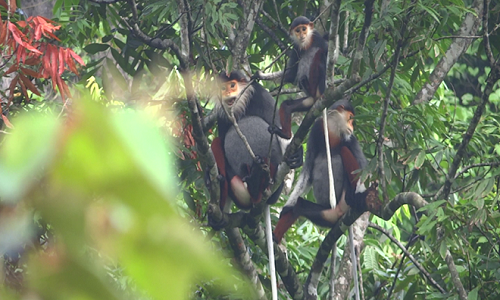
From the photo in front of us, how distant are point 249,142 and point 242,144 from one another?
2.2 inches

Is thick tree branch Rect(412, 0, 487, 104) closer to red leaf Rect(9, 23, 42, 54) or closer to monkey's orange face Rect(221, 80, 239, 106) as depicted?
monkey's orange face Rect(221, 80, 239, 106)

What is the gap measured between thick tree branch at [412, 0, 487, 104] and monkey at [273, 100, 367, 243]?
1.37 ft

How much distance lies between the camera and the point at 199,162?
10.5 ft

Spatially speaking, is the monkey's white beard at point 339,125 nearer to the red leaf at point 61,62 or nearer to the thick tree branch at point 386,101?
the thick tree branch at point 386,101

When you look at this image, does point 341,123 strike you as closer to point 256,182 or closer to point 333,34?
point 256,182

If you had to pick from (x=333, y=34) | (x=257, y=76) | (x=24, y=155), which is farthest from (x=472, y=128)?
(x=24, y=155)

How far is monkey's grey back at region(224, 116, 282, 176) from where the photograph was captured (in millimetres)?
3379

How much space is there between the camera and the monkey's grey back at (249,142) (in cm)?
338

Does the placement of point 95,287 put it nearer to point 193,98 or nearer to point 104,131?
point 104,131

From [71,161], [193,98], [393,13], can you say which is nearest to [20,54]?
[193,98]

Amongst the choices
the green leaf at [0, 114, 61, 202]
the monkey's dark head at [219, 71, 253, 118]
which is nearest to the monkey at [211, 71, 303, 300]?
the monkey's dark head at [219, 71, 253, 118]

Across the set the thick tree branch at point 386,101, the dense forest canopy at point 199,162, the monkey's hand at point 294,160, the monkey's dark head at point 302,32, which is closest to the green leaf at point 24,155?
the dense forest canopy at point 199,162

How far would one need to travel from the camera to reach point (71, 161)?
0.21m

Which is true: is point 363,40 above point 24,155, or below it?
below
